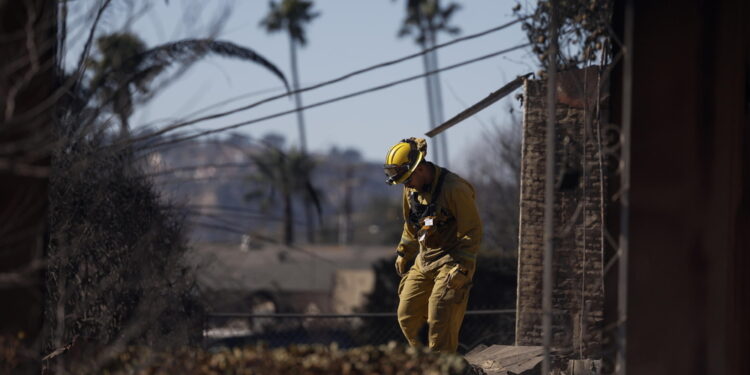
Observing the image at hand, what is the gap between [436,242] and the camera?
8.62 metres

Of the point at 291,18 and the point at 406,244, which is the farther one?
the point at 291,18

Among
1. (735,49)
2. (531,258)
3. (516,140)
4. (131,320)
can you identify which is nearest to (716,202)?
(735,49)

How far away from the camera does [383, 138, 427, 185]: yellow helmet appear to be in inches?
333

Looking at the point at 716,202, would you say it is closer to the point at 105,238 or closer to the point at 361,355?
the point at 361,355

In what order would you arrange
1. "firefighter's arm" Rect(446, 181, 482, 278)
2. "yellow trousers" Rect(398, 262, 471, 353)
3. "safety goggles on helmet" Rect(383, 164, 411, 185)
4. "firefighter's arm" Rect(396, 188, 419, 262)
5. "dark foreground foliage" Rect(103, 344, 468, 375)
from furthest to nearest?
"firefighter's arm" Rect(396, 188, 419, 262) < "safety goggles on helmet" Rect(383, 164, 411, 185) < "firefighter's arm" Rect(446, 181, 482, 278) < "yellow trousers" Rect(398, 262, 471, 353) < "dark foreground foliage" Rect(103, 344, 468, 375)

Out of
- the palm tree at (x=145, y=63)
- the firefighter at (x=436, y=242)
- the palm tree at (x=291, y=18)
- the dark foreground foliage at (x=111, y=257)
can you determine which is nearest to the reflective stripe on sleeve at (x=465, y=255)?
the firefighter at (x=436, y=242)

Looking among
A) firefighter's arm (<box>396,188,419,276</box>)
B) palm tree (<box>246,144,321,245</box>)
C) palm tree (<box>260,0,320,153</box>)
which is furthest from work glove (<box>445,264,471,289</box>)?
palm tree (<box>260,0,320,153</box>)

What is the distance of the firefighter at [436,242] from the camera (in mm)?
8250

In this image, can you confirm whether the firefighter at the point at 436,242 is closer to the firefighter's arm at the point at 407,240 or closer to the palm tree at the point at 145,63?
the firefighter's arm at the point at 407,240

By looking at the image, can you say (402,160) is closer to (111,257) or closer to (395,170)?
(395,170)

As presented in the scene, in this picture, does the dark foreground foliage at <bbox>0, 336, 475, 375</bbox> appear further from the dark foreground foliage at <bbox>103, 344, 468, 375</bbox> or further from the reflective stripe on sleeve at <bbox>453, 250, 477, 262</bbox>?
the reflective stripe on sleeve at <bbox>453, 250, 477, 262</bbox>

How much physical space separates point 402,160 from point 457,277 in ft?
3.36

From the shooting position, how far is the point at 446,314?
8203 mm

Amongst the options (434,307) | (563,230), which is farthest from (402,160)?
(563,230)
